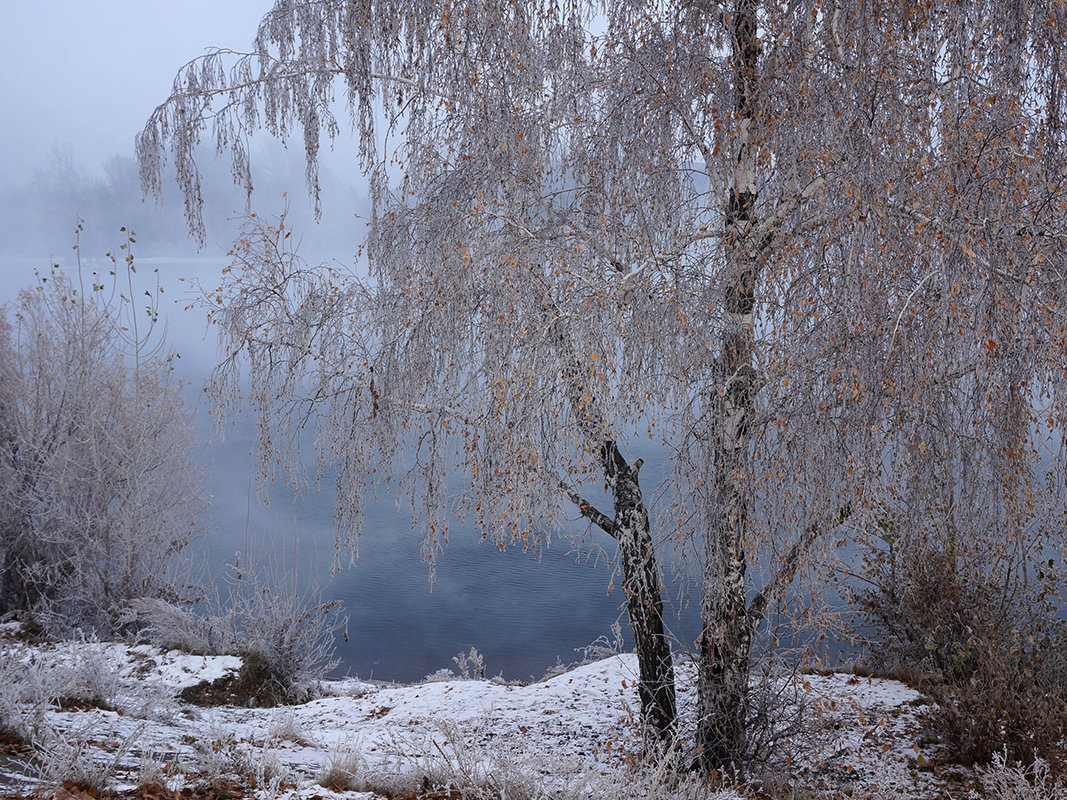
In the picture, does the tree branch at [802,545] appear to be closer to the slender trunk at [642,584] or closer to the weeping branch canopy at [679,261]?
the weeping branch canopy at [679,261]

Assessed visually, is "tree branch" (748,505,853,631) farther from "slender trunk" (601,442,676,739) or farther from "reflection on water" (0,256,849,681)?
"reflection on water" (0,256,849,681)

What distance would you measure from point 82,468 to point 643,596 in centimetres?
911

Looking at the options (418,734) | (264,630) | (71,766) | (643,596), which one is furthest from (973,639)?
(264,630)

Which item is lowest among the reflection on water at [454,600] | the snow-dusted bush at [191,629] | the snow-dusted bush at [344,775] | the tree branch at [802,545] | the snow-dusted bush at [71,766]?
the reflection on water at [454,600]

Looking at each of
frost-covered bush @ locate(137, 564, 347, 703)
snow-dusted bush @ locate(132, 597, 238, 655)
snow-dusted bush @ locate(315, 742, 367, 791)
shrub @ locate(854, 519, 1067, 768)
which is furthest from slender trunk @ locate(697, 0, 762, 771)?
snow-dusted bush @ locate(132, 597, 238, 655)

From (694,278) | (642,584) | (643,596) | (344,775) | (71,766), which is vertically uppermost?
(694,278)

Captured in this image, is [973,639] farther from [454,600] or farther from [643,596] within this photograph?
[454,600]

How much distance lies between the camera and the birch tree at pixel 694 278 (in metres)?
3.30

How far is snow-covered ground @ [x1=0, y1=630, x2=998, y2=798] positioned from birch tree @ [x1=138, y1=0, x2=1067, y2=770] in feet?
3.39

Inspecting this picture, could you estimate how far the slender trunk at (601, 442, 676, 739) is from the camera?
18.0 feet

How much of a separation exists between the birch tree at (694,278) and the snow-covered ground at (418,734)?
103 centimetres

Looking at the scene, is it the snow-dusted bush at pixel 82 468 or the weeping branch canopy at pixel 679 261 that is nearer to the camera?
the weeping branch canopy at pixel 679 261

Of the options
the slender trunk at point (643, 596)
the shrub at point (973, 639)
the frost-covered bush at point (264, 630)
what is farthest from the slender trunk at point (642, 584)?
the frost-covered bush at point (264, 630)

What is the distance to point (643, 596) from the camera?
18.0ft
